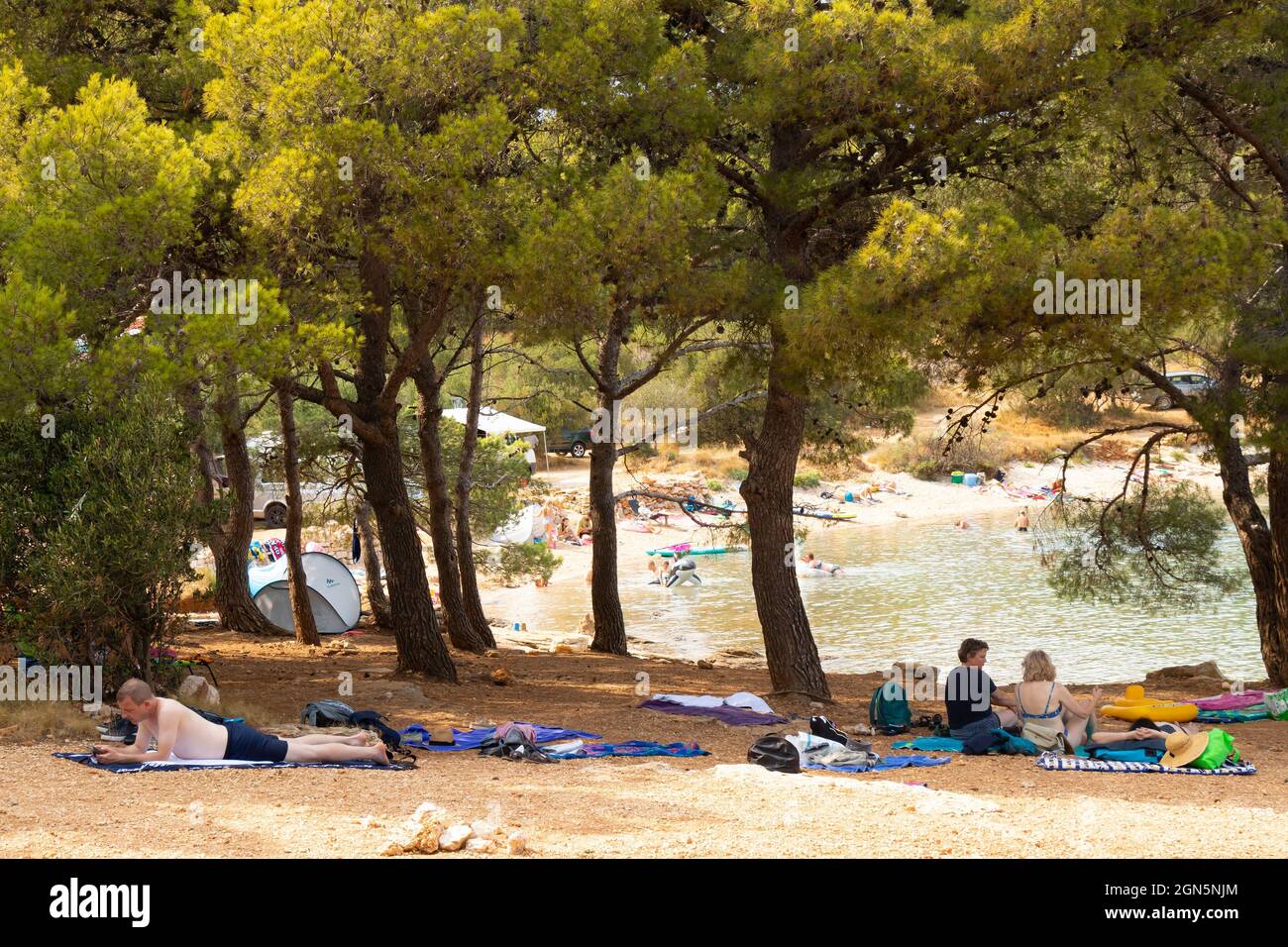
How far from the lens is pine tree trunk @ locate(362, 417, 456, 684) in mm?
12281

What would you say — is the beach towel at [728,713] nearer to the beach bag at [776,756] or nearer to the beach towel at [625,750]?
the beach towel at [625,750]

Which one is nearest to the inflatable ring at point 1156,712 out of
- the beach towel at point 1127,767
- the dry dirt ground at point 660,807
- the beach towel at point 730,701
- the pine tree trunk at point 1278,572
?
the dry dirt ground at point 660,807

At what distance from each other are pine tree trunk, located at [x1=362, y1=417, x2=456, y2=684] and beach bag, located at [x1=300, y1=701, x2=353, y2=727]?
3.79m

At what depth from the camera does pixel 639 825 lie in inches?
234

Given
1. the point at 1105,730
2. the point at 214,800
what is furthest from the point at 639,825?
the point at 1105,730

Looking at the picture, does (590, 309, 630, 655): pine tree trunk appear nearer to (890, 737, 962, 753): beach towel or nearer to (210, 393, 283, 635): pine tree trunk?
(210, 393, 283, 635): pine tree trunk

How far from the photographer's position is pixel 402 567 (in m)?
12.5

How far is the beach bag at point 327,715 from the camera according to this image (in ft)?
28.0

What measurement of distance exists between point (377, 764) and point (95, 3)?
713 cm

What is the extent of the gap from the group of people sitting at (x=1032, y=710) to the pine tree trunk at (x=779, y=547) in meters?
2.98

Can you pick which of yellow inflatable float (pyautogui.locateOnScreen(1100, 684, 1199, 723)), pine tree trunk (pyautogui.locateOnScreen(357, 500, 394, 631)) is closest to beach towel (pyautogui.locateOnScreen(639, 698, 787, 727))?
yellow inflatable float (pyautogui.locateOnScreen(1100, 684, 1199, 723))

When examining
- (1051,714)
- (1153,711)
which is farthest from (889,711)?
(1153,711)
